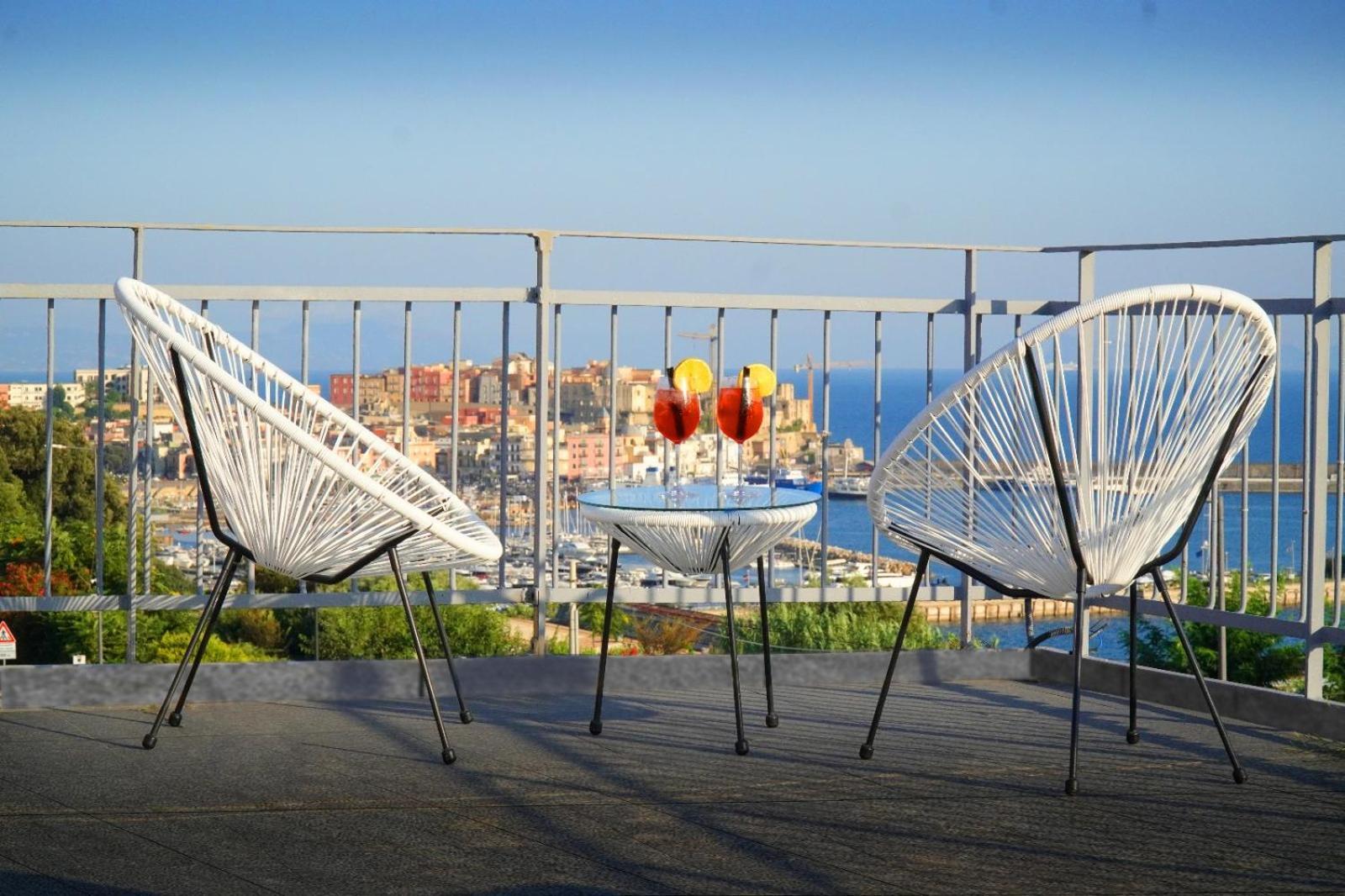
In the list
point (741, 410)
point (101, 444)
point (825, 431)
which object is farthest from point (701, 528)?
point (101, 444)

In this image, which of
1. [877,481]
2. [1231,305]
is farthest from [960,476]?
[1231,305]

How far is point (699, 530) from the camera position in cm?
304

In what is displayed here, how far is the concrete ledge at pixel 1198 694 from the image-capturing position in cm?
317

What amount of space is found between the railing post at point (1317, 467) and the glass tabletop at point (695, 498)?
3.85 feet

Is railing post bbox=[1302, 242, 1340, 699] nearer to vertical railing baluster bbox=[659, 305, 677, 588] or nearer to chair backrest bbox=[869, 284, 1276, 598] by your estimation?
chair backrest bbox=[869, 284, 1276, 598]

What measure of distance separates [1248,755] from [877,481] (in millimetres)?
993

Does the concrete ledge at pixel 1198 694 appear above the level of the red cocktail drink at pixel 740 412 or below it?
below

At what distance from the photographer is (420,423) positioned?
407cm

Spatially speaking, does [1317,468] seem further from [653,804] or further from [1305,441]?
[653,804]

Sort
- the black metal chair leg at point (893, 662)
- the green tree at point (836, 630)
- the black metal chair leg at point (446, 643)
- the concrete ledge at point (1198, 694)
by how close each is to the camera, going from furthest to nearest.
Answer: the green tree at point (836, 630), the concrete ledge at point (1198, 694), the black metal chair leg at point (446, 643), the black metal chair leg at point (893, 662)

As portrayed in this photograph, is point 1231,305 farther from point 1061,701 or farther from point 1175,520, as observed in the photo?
point 1061,701

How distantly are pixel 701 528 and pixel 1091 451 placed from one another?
2.68 feet

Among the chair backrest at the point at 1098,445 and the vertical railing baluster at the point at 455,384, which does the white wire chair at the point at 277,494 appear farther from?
the chair backrest at the point at 1098,445

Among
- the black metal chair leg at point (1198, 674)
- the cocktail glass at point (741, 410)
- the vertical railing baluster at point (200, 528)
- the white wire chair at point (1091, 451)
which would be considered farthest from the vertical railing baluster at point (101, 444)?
the black metal chair leg at point (1198, 674)
